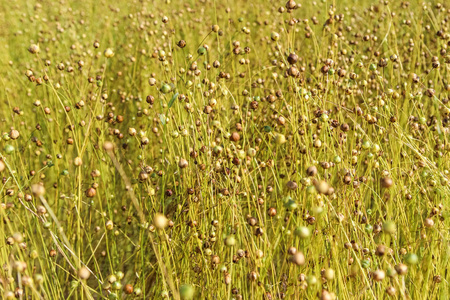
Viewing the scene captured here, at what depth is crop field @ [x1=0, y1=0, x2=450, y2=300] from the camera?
133 cm

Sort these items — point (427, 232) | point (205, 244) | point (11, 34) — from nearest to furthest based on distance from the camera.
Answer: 1. point (205, 244)
2. point (427, 232)
3. point (11, 34)

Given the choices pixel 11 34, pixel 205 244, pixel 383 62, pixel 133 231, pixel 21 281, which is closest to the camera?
pixel 21 281

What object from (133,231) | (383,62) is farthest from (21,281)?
(383,62)

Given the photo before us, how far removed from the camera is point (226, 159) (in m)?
1.54

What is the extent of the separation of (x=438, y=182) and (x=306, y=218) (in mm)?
636

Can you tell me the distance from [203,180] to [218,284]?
441 millimetres

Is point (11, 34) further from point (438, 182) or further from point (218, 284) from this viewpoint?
point (438, 182)

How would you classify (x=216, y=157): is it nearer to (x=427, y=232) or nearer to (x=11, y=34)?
(x=427, y=232)

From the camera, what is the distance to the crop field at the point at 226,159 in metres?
1.33

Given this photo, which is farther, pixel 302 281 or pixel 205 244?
pixel 205 244

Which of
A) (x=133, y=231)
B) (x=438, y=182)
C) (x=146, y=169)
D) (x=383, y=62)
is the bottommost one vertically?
(x=133, y=231)

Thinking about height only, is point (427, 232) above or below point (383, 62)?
below

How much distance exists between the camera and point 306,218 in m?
1.35

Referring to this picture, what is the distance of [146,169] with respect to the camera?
5.02 ft
